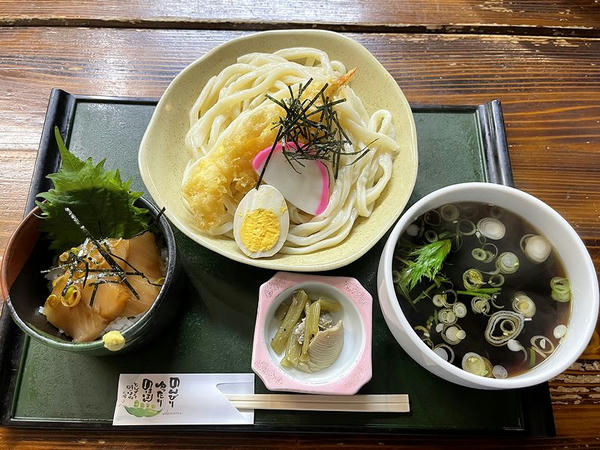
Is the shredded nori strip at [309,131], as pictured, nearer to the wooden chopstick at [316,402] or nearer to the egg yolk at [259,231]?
the egg yolk at [259,231]

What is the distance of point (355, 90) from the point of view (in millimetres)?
1873

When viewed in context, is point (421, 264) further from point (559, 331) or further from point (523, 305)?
point (559, 331)

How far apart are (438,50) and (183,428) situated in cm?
199

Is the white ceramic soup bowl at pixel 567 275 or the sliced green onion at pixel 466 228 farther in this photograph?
the sliced green onion at pixel 466 228

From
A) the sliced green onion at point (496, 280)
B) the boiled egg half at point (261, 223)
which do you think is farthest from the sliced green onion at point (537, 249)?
the boiled egg half at point (261, 223)

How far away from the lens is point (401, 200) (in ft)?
5.23

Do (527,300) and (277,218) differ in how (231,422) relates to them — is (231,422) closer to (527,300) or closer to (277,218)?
(277,218)

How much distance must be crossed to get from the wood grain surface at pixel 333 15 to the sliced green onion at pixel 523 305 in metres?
1.46

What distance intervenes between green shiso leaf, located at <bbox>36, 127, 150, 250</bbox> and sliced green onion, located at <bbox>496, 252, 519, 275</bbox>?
118 cm

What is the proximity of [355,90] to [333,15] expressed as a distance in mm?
658

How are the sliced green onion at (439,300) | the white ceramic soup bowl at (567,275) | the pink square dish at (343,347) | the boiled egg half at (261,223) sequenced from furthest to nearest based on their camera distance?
the boiled egg half at (261,223), the sliced green onion at (439,300), the pink square dish at (343,347), the white ceramic soup bowl at (567,275)

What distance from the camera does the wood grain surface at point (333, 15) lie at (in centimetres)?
224

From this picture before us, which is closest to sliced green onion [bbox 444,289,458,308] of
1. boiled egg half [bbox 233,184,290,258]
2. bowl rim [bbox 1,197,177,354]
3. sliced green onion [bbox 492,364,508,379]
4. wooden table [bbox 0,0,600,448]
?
sliced green onion [bbox 492,364,508,379]

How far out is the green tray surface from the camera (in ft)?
4.81
